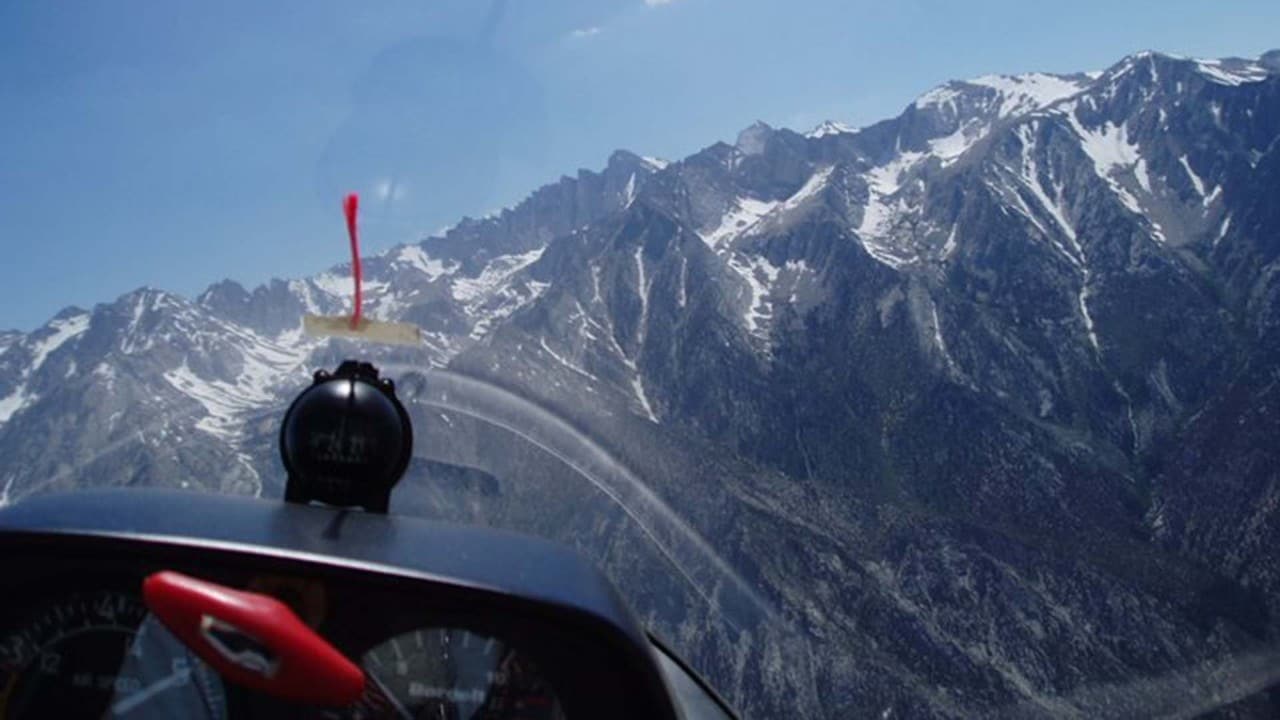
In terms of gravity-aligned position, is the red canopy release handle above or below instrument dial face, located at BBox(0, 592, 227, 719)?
above

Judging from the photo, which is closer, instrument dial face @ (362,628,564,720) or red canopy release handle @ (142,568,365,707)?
red canopy release handle @ (142,568,365,707)

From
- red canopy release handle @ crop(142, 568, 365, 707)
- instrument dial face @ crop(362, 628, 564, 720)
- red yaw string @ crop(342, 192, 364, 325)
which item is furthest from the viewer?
red yaw string @ crop(342, 192, 364, 325)

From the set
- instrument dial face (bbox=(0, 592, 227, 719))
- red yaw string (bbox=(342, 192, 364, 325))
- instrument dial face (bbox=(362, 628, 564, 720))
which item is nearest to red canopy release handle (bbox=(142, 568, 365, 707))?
instrument dial face (bbox=(362, 628, 564, 720))

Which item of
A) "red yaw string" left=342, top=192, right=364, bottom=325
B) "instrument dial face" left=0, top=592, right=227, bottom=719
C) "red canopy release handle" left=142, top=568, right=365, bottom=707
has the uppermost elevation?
"red yaw string" left=342, top=192, right=364, bottom=325

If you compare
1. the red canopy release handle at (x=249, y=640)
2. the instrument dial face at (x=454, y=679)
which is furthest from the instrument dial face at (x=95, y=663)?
the red canopy release handle at (x=249, y=640)

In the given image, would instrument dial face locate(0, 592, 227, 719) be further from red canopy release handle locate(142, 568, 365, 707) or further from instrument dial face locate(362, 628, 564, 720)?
red canopy release handle locate(142, 568, 365, 707)

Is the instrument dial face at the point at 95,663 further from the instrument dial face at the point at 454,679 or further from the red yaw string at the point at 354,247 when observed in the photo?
the red yaw string at the point at 354,247

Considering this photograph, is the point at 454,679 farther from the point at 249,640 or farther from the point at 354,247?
the point at 354,247

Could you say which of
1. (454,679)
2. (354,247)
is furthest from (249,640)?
(354,247)

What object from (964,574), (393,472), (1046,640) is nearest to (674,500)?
(964,574)

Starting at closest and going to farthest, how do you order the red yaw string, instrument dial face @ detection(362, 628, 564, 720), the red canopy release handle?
the red canopy release handle → instrument dial face @ detection(362, 628, 564, 720) → the red yaw string
